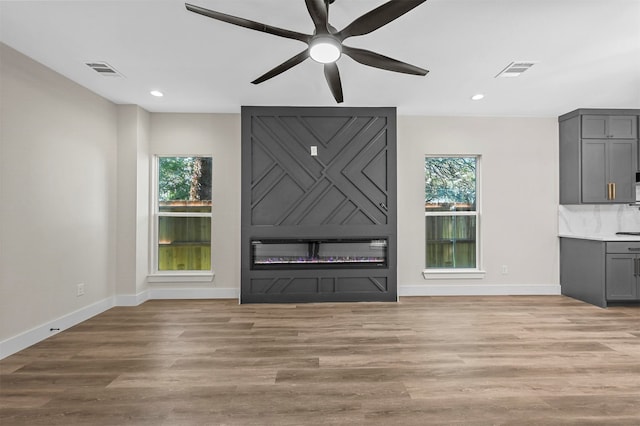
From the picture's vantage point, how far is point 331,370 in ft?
8.64

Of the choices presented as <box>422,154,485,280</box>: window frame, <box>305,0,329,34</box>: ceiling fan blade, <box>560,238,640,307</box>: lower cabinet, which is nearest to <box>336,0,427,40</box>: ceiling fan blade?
<box>305,0,329,34</box>: ceiling fan blade

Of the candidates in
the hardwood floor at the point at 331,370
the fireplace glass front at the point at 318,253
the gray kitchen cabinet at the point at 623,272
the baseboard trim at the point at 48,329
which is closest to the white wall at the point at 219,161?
the fireplace glass front at the point at 318,253

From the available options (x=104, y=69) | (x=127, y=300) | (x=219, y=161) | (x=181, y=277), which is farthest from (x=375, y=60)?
(x=127, y=300)

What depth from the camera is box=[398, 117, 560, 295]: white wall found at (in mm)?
5172

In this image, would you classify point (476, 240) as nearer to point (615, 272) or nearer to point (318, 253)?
point (615, 272)

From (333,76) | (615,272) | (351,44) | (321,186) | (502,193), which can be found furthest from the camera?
(502,193)

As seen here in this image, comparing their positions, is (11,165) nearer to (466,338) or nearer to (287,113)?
(287,113)

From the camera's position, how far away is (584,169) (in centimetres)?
485

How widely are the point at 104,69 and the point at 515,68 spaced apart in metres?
4.17

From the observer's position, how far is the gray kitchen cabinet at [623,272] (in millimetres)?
4434

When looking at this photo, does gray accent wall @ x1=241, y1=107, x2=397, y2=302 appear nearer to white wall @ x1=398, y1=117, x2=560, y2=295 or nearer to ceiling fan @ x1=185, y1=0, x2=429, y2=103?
white wall @ x1=398, y1=117, x2=560, y2=295

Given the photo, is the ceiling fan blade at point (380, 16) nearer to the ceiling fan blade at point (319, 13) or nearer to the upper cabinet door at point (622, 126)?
the ceiling fan blade at point (319, 13)

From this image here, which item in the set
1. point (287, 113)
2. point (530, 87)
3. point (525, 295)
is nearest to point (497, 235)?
point (525, 295)

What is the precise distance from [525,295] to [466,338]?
8.07 ft
